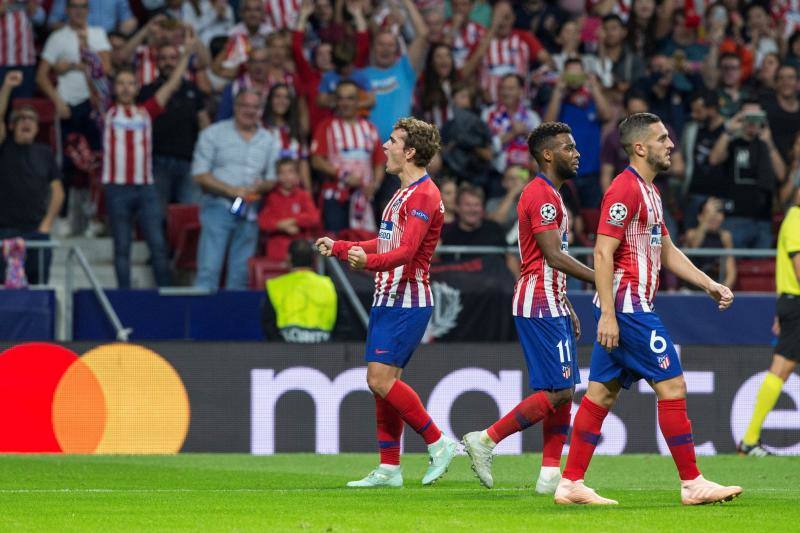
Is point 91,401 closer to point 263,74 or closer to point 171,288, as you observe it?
point 171,288

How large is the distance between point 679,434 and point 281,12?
11.6 metres

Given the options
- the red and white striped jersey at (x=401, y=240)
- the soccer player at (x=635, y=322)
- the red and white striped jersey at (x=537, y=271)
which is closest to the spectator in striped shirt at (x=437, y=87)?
the red and white striped jersey at (x=401, y=240)

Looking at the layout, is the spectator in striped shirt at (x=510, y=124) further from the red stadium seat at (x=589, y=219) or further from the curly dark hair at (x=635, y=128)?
the curly dark hair at (x=635, y=128)

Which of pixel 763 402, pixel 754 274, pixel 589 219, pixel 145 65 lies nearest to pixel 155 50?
pixel 145 65

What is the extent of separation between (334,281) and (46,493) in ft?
20.4

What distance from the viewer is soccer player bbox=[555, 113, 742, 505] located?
322 inches

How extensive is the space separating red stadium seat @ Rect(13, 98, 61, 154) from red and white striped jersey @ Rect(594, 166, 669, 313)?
33.1ft

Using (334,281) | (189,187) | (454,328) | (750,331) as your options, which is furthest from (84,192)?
(750,331)

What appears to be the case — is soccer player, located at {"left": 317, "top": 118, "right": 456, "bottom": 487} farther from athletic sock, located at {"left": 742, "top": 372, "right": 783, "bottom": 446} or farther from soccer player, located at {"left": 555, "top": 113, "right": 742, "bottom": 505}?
athletic sock, located at {"left": 742, "top": 372, "right": 783, "bottom": 446}

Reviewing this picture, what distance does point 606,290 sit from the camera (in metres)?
8.14

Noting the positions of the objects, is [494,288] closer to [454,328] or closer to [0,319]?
[454,328]

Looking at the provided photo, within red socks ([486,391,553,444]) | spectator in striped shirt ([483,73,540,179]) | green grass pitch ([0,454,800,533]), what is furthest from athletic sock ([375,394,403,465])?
spectator in striped shirt ([483,73,540,179])

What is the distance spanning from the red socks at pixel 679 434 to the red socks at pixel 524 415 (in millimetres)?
1099

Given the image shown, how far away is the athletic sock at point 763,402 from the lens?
513 inches
